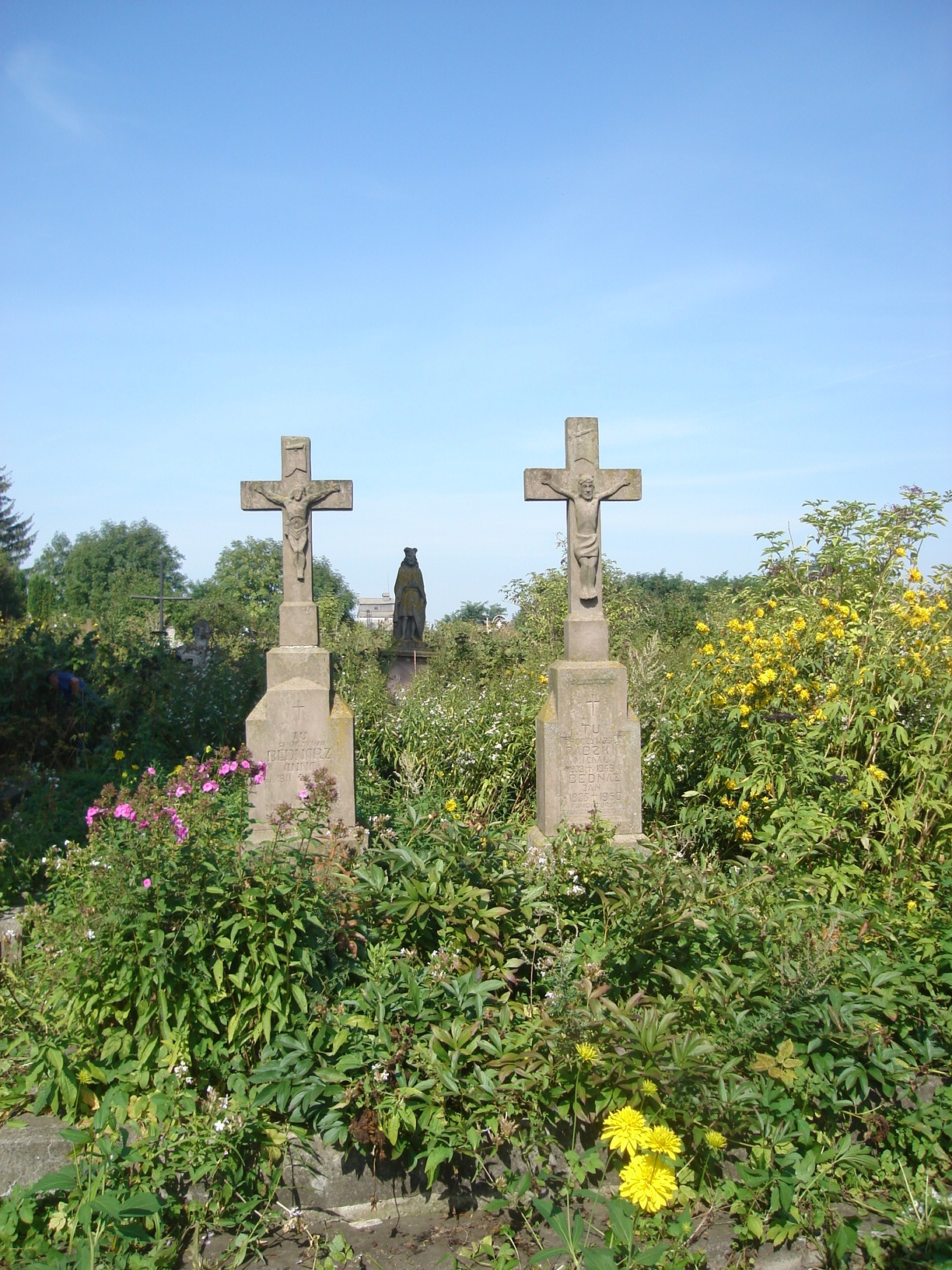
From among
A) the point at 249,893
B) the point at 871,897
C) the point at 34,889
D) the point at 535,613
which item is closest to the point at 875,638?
the point at 871,897

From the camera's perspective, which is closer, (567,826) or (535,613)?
(567,826)

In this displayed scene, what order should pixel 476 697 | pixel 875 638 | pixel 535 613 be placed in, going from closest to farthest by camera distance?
1. pixel 875 638
2. pixel 476 697
3. pixel 535 613

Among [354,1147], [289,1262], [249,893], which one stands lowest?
[289,1262]

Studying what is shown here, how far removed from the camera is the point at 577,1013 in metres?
2.81

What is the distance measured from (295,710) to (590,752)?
5.93ft

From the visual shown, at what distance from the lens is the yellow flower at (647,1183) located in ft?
7.58

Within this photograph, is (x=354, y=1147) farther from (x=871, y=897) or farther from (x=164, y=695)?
(x=164, y=695)

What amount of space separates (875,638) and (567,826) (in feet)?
7.40

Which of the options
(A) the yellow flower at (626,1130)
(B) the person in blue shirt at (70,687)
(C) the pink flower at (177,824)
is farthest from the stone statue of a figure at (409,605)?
(A) the yellow flower at (626,1130)

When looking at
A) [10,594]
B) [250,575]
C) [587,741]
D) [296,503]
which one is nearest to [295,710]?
[296,503]

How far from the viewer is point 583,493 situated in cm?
550

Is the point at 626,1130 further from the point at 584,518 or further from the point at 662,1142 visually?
the point at 584,518

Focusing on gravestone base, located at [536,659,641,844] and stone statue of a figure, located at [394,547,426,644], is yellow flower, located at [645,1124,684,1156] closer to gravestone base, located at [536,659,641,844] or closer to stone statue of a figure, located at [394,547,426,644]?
gravestone base, located at [536,659,641,844]

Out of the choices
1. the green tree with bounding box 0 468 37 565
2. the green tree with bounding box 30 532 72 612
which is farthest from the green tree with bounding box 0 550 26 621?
the green tree with bounding box 30 532 72 612
